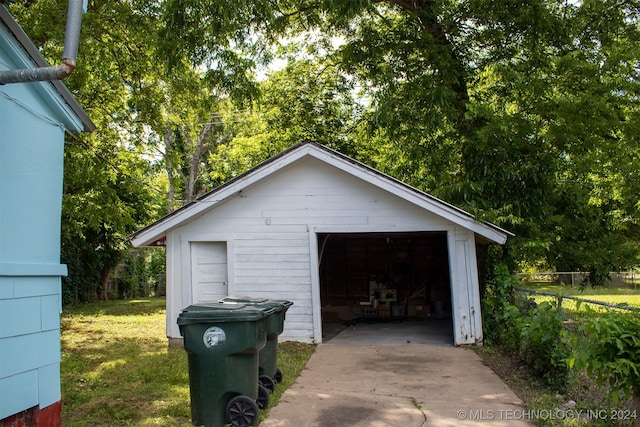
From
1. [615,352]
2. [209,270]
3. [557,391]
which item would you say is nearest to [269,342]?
[557,391]

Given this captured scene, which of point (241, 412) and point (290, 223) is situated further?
point (290, 223)

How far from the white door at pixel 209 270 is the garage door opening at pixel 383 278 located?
17.8 ft

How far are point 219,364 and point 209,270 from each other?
232 inches

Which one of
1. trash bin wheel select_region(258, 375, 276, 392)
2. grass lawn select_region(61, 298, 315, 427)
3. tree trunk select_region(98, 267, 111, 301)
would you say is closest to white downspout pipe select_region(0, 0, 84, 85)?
grass lawn select_region(61, 298, 315, 427)

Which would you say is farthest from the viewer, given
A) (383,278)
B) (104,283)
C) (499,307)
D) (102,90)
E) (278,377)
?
(104,283)

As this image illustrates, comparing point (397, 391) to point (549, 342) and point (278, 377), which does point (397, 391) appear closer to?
point (278, 377)

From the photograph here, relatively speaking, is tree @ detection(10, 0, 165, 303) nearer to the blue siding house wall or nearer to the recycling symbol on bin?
the blue siding house wall

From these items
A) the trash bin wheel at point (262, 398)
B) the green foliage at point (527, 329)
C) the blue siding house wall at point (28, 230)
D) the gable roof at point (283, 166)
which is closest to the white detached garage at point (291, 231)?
the gable roof at point (283, 166)

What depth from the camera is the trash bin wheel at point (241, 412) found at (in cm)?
507

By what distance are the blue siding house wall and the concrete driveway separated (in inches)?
92.7

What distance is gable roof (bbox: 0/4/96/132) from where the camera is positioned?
4.16 metres

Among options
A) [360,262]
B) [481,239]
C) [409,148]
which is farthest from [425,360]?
[360,262]

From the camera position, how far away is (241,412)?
5.07m


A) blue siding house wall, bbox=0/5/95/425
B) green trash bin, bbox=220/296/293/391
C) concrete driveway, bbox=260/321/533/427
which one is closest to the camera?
blue siding house wall, bbox=0/5/95/425
